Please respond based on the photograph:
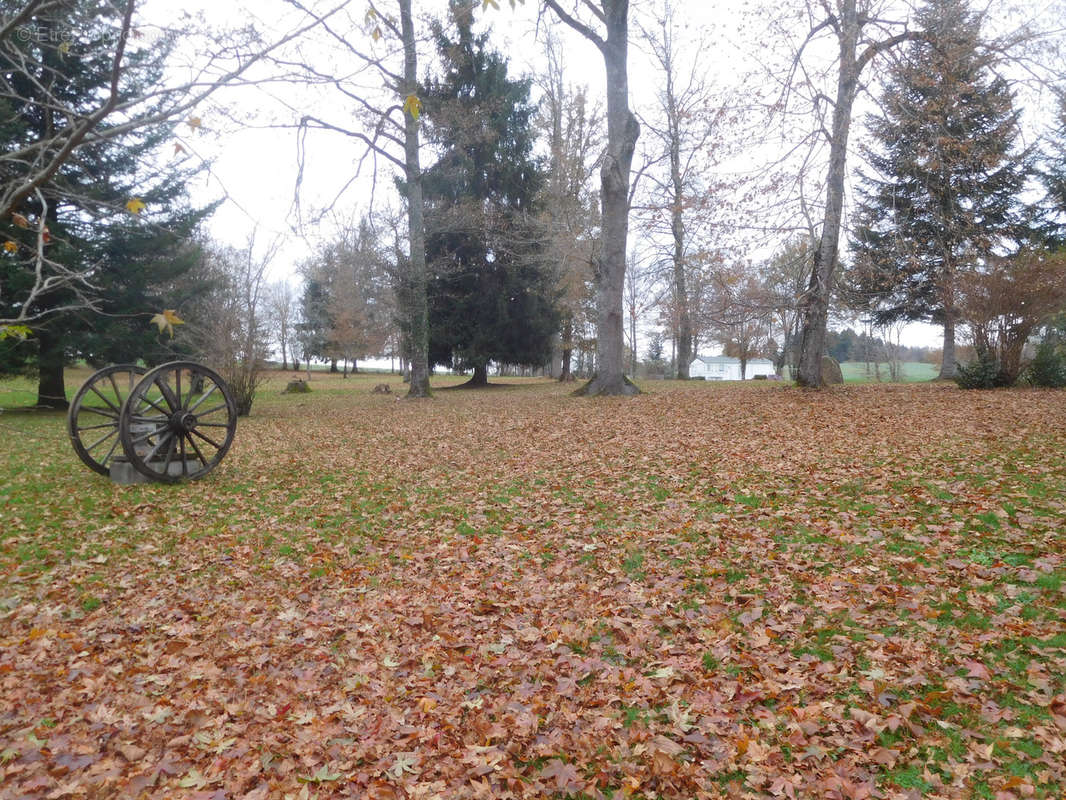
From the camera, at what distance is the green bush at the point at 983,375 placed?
520 inches

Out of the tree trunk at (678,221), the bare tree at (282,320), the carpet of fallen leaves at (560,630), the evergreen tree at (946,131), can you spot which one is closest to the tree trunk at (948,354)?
the evergreen tree at (946,131)

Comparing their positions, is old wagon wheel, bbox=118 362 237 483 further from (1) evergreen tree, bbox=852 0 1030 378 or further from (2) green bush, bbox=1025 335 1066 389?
(2) green bush, bbox=1025 335 1066 389

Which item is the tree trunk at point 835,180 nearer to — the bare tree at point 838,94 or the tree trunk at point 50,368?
the bare tree at point 838,94

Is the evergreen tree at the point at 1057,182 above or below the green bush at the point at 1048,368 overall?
above

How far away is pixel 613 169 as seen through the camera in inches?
581

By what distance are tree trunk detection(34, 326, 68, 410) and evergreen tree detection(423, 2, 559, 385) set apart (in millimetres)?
11532

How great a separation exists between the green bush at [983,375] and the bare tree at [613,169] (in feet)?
24.6

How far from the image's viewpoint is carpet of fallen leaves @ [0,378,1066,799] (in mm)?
2818

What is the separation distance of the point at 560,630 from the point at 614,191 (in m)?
13.0

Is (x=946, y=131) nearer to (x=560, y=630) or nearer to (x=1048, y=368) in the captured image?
(x=1048, y=368)

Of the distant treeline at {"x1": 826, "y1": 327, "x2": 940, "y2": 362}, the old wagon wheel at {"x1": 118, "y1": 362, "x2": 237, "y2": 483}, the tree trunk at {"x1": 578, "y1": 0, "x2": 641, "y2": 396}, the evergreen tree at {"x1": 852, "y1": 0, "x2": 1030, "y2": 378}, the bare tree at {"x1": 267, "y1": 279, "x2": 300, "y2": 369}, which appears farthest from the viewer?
the bare tree at {"x1": 267, "y1": 279, "x2": 300, "y2": 369}

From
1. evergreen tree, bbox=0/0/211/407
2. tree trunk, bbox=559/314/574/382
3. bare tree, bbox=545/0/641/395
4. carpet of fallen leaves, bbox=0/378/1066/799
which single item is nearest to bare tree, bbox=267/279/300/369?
tree trunk, bbox=559/314/574/382

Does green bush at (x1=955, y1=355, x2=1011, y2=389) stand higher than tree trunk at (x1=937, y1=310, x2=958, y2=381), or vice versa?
tree trunk at (x1=937, y1=310, x2=958, y2=381)

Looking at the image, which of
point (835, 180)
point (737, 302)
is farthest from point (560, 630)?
point (835, 180)
